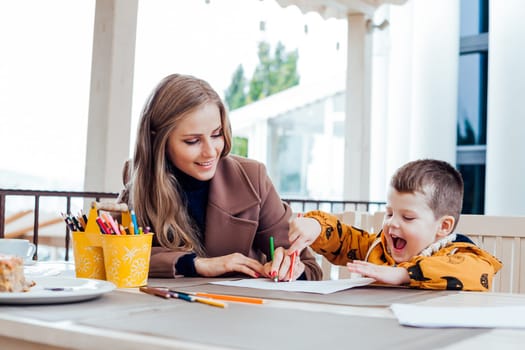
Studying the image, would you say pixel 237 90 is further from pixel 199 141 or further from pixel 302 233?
pixel 302 233

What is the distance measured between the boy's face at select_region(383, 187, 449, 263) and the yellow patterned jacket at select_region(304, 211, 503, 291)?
0.10ft

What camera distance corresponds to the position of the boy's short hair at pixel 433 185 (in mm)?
1565

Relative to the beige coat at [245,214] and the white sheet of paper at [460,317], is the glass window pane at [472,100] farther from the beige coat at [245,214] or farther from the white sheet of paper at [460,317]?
the white sheet of paper at [460,317]

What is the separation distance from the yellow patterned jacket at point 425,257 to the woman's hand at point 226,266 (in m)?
0.28

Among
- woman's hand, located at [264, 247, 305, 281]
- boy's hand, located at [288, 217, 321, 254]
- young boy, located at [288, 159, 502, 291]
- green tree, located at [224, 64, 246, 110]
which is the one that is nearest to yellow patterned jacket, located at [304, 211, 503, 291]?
young boy, located at [288, 159, 502, 291]

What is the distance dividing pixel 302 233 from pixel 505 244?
54 centimetres

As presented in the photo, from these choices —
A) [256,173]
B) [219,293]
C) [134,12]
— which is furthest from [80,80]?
[219,293]

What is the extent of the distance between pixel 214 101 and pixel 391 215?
52 cm

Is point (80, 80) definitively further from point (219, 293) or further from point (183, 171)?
point (219, 293)

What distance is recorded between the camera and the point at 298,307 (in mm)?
1052

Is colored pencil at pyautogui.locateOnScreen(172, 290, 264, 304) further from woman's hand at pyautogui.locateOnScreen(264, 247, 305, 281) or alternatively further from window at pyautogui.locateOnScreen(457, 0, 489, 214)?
window at pyautogui.locateOnScreen(457, 0, 489, 214)

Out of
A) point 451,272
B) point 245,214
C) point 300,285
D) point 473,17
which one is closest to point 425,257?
point 451,272

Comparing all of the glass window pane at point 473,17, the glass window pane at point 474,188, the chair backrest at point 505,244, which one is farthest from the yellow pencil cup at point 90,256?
the glass window pane at point 473,17

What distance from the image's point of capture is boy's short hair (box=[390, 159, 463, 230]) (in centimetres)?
157
